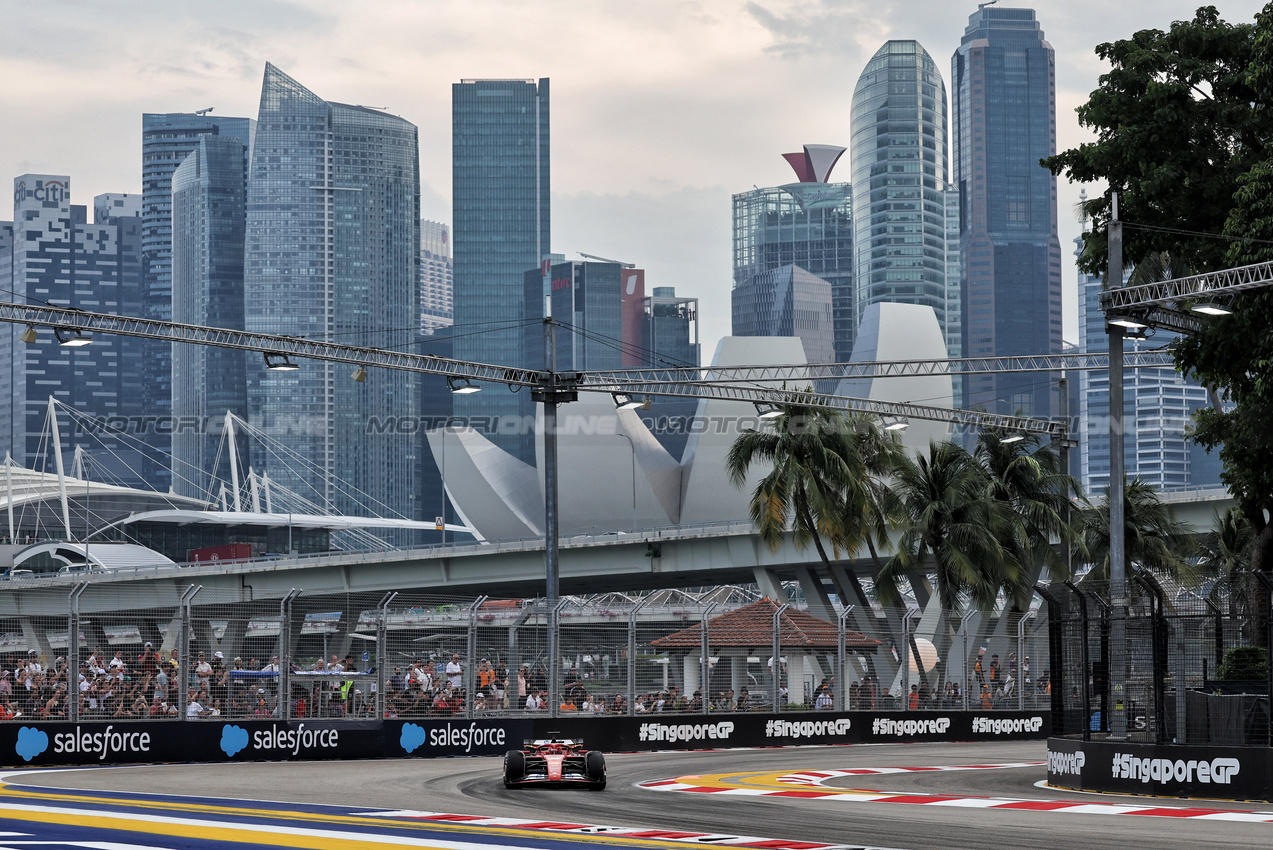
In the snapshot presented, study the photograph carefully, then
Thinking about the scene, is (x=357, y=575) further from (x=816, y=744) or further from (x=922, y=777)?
(x=922, y=777)

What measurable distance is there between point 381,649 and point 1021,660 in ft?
49.3

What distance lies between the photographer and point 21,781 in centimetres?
1825

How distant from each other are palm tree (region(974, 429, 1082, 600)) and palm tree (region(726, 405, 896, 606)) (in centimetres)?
378

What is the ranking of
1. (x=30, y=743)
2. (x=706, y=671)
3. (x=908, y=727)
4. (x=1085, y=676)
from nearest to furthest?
(x=1085, y=676) < (x=30, y=743) < (x=706, y=671) < (x=908, y=727)

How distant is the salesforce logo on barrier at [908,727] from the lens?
3139 centimetres

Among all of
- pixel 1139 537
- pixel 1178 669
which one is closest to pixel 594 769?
pixel 1178 669

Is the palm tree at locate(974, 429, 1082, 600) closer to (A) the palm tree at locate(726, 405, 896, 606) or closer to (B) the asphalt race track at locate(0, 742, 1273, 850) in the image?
(A) the palm tree at locate(726, 405, 896, 606)

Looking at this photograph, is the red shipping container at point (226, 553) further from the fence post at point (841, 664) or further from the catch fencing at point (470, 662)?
the fence post at point (841, 664)

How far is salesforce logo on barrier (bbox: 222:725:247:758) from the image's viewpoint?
76.3 ft

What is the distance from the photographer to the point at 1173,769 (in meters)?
17.4

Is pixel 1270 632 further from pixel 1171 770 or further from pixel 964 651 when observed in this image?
pixel 964 651

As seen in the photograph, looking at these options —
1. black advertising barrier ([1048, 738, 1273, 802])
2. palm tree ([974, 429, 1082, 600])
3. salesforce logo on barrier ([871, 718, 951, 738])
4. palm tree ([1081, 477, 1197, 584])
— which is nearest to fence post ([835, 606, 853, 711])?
salesforce logo on barrier ([871, 718, 951, 738])

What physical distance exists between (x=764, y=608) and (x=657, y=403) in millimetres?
126237

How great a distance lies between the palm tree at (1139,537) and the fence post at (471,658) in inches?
987
